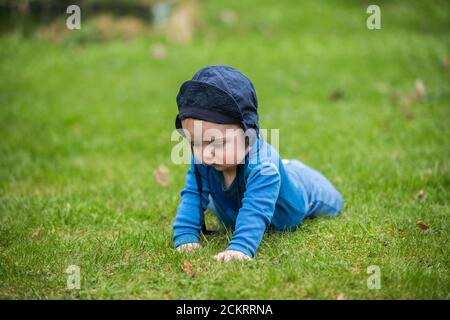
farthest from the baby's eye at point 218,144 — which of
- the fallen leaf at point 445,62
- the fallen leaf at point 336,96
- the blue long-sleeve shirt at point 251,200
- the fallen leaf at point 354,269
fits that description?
the fallen leaf at point 445,62

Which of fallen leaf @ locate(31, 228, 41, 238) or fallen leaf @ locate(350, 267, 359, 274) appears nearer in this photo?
fallen leaf @ locate(350, 267, 359, 274)

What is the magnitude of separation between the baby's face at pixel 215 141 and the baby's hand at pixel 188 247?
21.3 inches

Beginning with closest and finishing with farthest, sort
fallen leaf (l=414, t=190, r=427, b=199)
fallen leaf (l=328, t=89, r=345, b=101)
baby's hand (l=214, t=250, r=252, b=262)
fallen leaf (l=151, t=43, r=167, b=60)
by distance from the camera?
baby's hand (l=214, t=250, r=252, b=262)
fallen leaf (l=414, t=190, r=427, b=199)
fallen leaf (l=328, t=89, r=345, b=101)
fallen leaf (l=151, t=43, r=167, b=60)

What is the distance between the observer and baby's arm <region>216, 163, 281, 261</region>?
10.2 ft

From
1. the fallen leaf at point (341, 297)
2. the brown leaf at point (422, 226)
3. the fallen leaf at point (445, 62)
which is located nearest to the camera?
the fallen leaf at point (341, 297)

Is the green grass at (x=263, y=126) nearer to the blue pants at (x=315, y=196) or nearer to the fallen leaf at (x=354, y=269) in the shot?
the fallen leaf at (x=354, y=269)

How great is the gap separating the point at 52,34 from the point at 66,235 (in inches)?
324

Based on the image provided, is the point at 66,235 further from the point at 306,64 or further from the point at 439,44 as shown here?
the point at 439,44

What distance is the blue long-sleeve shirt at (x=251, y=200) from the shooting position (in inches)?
124

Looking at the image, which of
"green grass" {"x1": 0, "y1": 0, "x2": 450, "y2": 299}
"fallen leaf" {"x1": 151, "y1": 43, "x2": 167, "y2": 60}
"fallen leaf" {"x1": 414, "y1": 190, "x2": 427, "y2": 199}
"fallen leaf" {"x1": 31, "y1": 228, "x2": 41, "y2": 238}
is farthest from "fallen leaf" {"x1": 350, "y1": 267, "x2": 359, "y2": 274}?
"fallen leaf" {"x1": 151, "y1": 43, "x2": 167, "y2": 60}

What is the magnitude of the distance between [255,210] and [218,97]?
28.0 inches

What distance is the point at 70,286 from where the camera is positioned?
2.86 meters

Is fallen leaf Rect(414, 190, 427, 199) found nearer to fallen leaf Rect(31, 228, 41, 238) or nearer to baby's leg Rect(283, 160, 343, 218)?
baby's leg Rect(283, 160, 343, 218)
